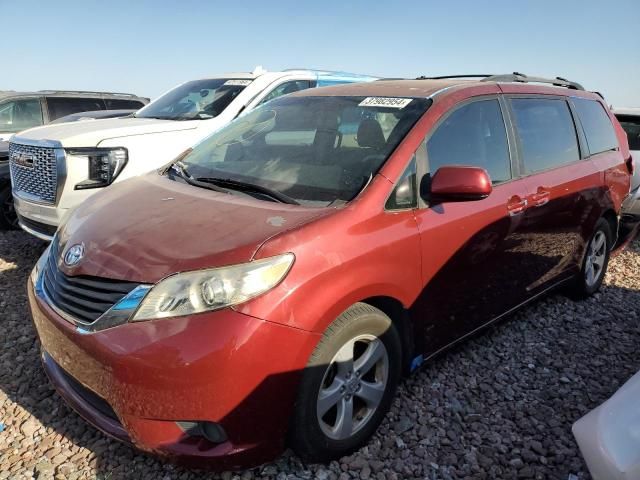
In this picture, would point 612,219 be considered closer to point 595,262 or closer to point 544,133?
point 595,262

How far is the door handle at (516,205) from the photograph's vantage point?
3.08m

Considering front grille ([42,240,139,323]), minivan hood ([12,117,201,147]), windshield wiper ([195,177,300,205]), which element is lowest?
front grille ([42,240,139,323])

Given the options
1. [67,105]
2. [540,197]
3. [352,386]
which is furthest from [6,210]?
[540,197]

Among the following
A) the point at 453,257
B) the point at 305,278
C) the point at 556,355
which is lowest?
the point at 556,355

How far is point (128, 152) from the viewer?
15.0 ft

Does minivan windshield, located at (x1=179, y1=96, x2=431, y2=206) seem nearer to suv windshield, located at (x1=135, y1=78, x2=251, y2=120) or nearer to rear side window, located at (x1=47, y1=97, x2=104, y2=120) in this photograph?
suv windshield, located at (x1=135, y1=78, x2=251, y2=120)

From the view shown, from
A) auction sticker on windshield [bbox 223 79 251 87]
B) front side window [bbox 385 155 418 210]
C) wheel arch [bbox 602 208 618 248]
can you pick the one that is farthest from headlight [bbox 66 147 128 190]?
wheel arch [bbox 602 208 618 248]

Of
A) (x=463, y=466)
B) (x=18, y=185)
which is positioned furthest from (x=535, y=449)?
(x=18, y=185)

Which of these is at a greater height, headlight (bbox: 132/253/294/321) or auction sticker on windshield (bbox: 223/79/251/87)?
auction sticker on windshield (bbox: 223/79/251/87)

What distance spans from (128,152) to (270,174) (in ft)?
7.66

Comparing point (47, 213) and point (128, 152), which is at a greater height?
point (128, 152)

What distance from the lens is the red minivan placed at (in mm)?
A: 1975

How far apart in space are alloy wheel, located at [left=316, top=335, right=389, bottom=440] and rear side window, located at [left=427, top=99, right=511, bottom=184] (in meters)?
1.00

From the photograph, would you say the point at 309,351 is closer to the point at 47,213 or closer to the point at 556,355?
the point at 556,355
